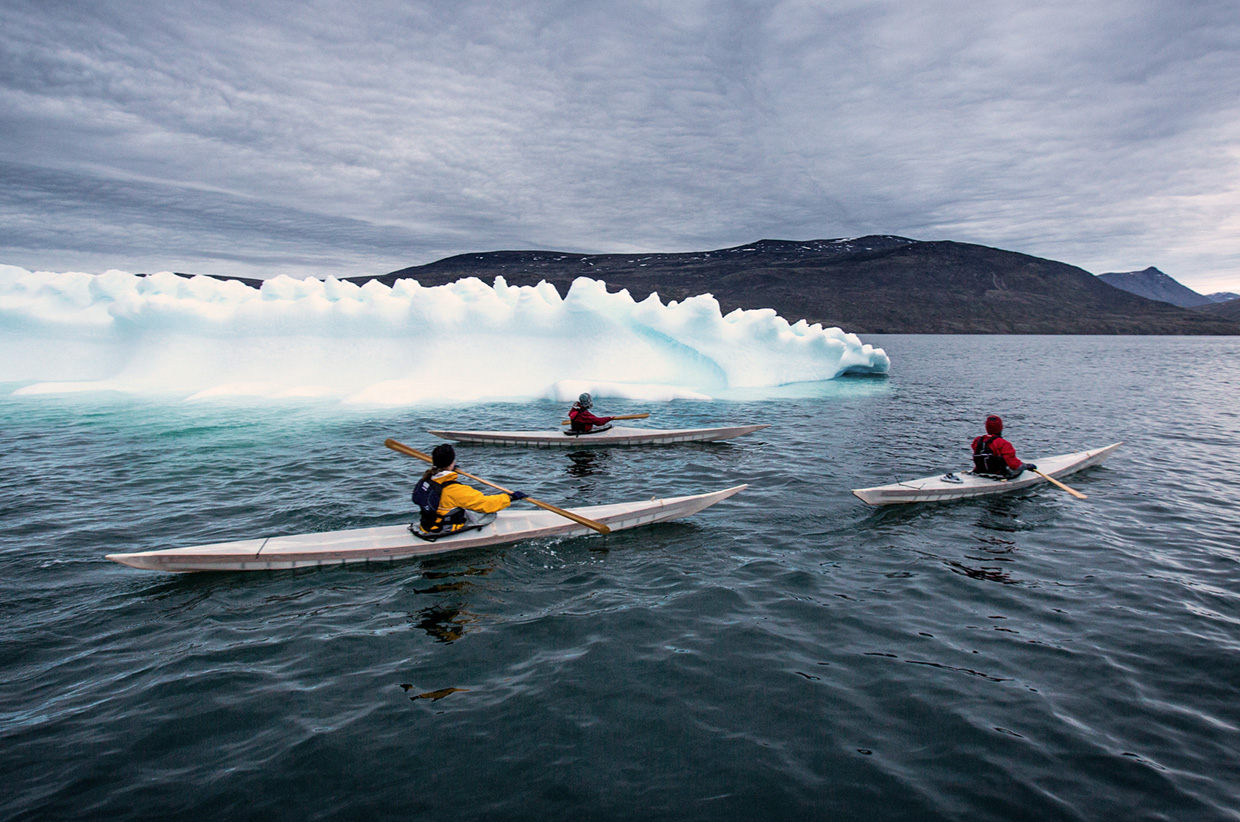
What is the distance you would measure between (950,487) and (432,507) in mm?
8751

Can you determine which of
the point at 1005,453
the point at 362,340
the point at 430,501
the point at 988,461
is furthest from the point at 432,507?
the point at 362,340

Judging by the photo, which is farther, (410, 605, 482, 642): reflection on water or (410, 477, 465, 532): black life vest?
(410, 477, 465, 532): black life vest

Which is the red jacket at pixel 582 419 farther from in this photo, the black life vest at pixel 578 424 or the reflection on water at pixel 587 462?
the reflection on water at pixel 587 462

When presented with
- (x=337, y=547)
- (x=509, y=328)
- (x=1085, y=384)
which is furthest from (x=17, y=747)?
(x=1085, y=384)

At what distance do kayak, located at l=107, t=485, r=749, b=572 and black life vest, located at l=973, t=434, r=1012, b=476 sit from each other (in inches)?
224

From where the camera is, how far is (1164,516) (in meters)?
10.3

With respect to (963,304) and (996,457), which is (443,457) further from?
(963,304)

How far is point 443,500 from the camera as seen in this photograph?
8391 mm

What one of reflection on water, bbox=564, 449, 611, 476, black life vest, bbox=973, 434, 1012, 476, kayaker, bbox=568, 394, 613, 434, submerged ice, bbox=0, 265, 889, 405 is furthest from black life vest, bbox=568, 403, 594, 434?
black life vest, bbox=973, 434, 1012, 476

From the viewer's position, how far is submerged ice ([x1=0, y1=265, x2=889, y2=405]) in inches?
955

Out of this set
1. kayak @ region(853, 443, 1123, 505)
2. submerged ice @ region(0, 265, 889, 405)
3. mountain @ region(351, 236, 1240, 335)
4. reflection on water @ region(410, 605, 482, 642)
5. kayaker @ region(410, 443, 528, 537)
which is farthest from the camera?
mountain @ region(351, 236, 1240, 335)

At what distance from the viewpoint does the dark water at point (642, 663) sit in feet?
14.3

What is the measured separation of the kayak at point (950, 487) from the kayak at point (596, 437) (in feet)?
20.3

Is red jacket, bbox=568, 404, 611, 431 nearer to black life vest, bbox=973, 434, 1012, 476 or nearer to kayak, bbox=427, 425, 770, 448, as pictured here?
kayak, bbox=427, 425, 770, 448
